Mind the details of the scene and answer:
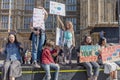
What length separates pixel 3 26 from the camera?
5294 centimetres

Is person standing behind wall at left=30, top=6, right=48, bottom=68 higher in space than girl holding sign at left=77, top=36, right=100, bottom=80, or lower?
Result: higher

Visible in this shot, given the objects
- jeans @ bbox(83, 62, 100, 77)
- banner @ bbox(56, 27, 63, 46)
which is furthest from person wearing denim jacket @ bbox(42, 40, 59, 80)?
banner @ bbox(56, 27, 63, 46)

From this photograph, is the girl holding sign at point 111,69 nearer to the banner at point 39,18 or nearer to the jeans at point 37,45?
the jeans at point 37,45

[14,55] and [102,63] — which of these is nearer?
[14,55]

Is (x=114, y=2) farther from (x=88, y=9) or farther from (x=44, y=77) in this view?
(x=44, y=77)

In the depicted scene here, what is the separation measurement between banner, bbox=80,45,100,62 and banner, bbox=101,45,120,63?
314 mm

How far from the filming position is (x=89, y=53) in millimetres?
11844

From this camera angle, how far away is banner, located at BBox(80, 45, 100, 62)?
11664mm

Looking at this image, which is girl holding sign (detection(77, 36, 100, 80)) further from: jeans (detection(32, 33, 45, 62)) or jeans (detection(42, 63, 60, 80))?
jeans (detection(32, 33, 45, 62))

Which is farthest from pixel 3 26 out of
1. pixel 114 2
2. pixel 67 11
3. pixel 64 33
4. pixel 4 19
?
pixel 64 33

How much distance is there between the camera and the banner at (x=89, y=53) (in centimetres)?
1166

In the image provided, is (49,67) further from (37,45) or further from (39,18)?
(39,18)

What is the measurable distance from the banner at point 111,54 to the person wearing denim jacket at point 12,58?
9.54 ft

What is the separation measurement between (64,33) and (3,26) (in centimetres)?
4035
